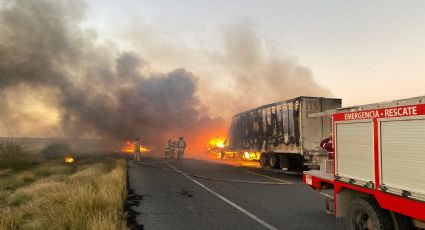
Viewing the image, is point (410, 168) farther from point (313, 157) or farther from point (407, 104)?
point (313, 157)

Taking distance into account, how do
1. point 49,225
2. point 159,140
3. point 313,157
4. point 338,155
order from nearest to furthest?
point 338,155 → point 49,225 → point 313,157 → point 159,140

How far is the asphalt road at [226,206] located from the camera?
21.7 feet

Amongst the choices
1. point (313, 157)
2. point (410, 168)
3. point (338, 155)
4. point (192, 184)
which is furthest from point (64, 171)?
point (410, 168)

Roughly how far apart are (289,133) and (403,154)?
12869 mm

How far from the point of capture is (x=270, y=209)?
7875mm

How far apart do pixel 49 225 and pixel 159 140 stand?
39.5 m

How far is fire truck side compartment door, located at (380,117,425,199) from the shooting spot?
3.80 meters

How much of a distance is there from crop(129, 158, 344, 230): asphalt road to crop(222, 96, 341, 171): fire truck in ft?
11.7

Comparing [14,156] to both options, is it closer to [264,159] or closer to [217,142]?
[217,142]

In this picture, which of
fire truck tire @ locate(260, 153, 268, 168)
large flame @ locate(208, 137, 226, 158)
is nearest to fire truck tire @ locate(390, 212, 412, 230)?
fire truck tire @ locate(260, 153, 268, 168)

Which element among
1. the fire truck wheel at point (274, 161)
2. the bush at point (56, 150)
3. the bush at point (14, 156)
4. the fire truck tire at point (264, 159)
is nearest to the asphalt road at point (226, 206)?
the fire truck wheel at point (274, 161)

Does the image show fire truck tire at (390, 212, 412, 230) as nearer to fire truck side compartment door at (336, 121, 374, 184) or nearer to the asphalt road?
fire truck side compartment door at (336, 121, 374, 184)

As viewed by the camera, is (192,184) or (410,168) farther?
(192,184)

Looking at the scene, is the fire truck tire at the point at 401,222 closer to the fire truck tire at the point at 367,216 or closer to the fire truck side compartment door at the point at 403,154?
the fire truck tire at the point at 367,216
